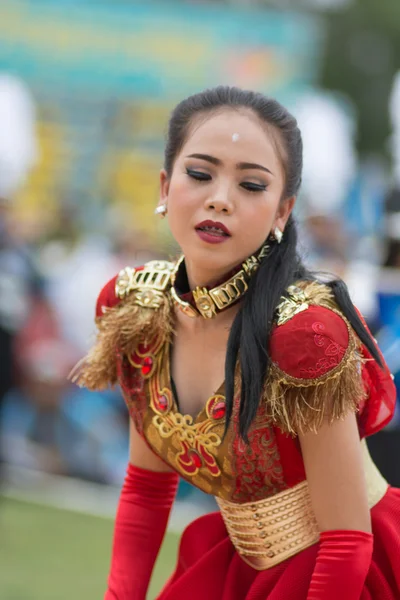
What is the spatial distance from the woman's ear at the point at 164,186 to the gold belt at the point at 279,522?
2.06ft

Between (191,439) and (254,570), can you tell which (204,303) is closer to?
(191,439)

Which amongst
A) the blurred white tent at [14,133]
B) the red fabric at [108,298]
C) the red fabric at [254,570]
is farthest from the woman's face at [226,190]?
the blurred white tent at [14,133]

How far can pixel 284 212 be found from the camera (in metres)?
2.01

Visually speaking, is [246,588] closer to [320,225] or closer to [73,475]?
[73,475]

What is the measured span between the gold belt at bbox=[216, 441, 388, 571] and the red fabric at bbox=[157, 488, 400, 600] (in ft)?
0.06

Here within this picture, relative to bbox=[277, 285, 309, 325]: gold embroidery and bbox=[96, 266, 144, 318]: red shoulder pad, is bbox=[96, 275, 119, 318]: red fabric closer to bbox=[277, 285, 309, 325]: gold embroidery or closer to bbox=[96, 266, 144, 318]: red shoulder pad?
bbox=[96, 266, 144, 318]: red shoulder pad

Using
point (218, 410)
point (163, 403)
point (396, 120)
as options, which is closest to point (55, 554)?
point (163, 403)

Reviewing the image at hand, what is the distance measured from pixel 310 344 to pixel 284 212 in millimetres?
352

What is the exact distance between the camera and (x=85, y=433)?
625 cm

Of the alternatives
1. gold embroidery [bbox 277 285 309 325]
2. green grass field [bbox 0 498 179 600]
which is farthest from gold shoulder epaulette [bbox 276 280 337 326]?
green grass field [bbox 0 498 179 600]

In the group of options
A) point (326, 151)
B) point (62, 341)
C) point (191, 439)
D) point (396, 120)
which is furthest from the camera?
point (326, 151)

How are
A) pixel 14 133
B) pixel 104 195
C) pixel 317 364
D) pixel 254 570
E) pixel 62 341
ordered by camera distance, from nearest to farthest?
pixel 317 364 → pixel 254 570 → pixel 62 341 → pixel 14 133 → pixel 104 195

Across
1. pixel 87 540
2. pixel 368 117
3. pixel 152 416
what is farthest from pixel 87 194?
pixel 152 416

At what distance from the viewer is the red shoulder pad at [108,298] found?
7.26 ft
